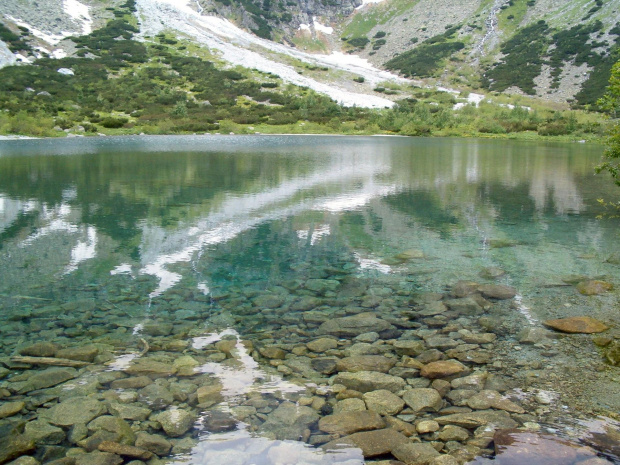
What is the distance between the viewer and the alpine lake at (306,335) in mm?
4473

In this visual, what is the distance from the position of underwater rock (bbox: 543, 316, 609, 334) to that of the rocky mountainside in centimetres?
7524

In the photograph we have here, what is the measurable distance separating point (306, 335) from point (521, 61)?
109 meters

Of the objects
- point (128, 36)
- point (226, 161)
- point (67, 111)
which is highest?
point (128, 36)

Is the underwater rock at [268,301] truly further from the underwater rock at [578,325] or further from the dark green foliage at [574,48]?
the dark green foliage at [574,48]

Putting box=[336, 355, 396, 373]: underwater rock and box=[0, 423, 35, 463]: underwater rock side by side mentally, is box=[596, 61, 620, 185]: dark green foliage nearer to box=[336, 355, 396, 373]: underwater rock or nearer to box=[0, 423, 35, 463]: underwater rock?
box=[336, 355, 396, 373]: underwater rock

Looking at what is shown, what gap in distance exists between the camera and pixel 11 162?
26.3 metres

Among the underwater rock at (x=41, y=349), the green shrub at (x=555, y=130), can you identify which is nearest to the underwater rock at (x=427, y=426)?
the underwater rock at (x=41, y=349)

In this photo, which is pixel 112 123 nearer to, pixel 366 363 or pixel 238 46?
pixel 366 363

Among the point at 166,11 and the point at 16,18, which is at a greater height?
the point at 166,11

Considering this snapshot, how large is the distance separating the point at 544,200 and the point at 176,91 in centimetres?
6088

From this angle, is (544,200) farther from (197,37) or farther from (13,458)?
(197,37)

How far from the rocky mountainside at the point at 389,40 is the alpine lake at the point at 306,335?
7004 cm

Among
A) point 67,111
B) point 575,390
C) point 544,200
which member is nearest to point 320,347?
point 575,390

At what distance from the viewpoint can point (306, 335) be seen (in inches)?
266
